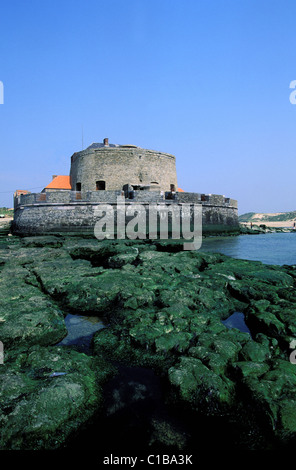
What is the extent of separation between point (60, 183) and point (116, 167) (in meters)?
7.32

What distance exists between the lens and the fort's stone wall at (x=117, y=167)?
2131cm

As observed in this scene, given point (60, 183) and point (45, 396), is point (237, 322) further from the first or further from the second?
point (60, 183)

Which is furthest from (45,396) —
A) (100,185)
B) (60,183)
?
(60,183)

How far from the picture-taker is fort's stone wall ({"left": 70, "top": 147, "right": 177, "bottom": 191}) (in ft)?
69.9

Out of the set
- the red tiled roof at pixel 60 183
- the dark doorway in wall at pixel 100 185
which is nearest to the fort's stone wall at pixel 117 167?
the dark doorway in wall at pixel 100 185

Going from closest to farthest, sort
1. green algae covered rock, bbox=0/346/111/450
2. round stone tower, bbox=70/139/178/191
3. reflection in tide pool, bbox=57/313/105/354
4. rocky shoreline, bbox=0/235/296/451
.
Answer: green algae covered rock, bbox=0/346/111/450, rocky shoreline, bbox=0/235/296/451, reflection in tide pool, bbox=57/313/105/354, round stone tower, bbox=70/139/178/191

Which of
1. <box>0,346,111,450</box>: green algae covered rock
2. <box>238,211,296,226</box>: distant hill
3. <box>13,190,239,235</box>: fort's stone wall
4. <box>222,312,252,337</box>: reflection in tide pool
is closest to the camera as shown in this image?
<box>0,346,111,450</box>: green algae covered rock

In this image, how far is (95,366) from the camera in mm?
2834

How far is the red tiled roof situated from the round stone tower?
3.36 meters

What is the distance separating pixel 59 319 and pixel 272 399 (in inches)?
109

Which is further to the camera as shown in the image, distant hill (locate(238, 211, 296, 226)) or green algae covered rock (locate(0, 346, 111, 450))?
distant hill (locate(238, 211, 296, 226))

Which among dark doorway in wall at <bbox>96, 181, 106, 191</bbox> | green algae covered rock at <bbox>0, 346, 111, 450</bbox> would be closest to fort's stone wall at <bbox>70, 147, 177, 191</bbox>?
dark doorway in wall at <bbox>96, 181, 106, 191</bbox>

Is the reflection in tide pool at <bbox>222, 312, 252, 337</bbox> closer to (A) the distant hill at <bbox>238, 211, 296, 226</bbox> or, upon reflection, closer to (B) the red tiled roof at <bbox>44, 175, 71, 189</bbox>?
(B) the red tiled roof at <bbox>44, 175, 71, 189</bbox>

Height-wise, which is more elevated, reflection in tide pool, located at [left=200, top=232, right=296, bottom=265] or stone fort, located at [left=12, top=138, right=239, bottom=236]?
stone fort, located at [left=12, top=138, right=239, bottom=236]
